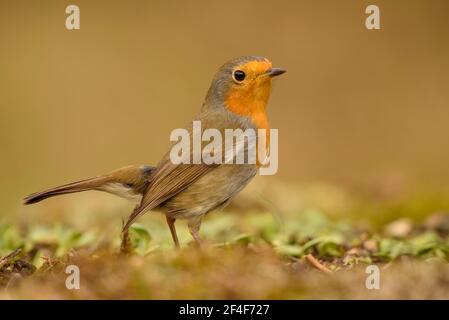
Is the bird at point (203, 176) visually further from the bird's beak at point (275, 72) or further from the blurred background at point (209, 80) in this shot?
the blurred background at point (209, 80)

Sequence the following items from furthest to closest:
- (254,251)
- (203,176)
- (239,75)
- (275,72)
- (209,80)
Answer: (209,80)
(239,75)
(275,72)
(203,176)
(254,251)

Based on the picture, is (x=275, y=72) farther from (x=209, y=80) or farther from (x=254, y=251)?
(x=209, y=80)

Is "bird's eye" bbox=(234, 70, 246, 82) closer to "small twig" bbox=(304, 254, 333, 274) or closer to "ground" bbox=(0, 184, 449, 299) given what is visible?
"ground" bbox=(0, 184, 449, 299)

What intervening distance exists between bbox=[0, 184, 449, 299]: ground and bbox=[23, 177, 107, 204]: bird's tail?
35 cm

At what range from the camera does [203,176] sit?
15.4 feet

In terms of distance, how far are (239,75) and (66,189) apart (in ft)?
4.44

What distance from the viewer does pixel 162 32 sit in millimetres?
12953

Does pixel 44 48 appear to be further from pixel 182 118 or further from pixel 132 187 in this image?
pixel 132 187

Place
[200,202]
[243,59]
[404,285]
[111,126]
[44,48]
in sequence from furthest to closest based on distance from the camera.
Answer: [44,48] < [111,126] < [243,59] < [200,202] < [404,285]

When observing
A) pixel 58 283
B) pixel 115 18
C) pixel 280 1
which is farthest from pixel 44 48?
pixel 58 283

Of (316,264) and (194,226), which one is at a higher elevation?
(194,226)

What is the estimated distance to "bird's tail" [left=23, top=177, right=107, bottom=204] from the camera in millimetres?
4539

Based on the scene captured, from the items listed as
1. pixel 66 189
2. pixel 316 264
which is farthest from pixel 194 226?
pixel 316 264

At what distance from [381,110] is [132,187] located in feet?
23.7
